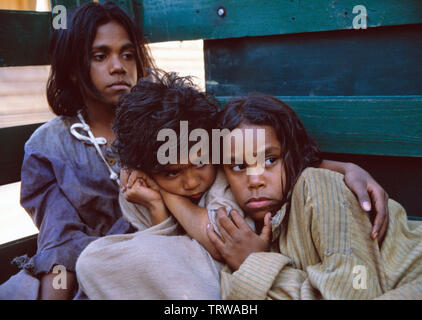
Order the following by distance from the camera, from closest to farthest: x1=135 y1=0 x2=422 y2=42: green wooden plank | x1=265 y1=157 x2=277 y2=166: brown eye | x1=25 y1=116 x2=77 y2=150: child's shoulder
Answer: x1=265 y1=157 x2=277 y2=166: brown eye
x1=135 y1=0 x2=422 y2=42: green wooden plank
x1=25 y1=116 x2=77 y2=150: child's shoulder

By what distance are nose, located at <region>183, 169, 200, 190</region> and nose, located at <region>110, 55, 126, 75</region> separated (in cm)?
67

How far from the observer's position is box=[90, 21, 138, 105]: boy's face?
1.87 metres

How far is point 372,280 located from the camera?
1171 millimetres

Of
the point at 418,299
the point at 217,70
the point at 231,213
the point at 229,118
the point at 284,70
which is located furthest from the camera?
the point at 217,70

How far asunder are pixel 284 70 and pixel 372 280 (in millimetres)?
1101

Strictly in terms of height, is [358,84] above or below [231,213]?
above

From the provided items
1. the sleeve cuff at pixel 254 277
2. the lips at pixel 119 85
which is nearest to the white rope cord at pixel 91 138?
the lips at pixel 119 85

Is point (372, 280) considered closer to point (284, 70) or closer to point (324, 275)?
point (324, 275)

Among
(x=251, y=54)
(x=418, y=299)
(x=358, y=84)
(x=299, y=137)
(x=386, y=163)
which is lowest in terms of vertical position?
(x=418, y=299)

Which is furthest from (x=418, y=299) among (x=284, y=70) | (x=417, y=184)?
(x=284, y=70)

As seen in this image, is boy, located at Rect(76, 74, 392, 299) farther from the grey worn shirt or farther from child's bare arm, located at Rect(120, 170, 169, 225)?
the grey worn shirt

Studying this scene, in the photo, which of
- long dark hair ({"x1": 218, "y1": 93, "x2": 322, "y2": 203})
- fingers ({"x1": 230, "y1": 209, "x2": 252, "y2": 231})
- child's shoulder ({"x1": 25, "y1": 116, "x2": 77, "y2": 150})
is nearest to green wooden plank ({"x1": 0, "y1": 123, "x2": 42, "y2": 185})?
child's shoulder ({"x1": 25, "y1": 116, "x2": 77, "y2": 150})

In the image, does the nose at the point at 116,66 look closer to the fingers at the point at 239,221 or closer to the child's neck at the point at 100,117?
the child's neck at the point at 100,117

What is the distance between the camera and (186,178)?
1544 mm
